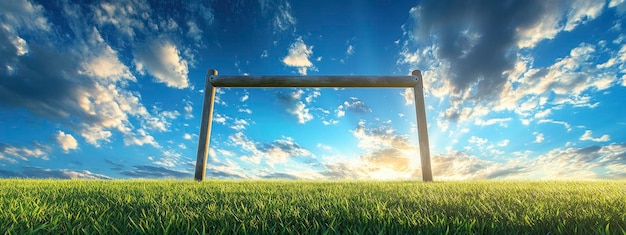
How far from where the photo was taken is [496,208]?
2.08 m

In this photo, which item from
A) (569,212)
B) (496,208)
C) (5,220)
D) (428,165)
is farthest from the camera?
(428,165)

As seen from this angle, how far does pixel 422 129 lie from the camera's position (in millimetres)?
6105

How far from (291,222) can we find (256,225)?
→ 0.18 metres

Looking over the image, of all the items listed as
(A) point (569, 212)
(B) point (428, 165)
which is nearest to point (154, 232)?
(A) point (569, 212)

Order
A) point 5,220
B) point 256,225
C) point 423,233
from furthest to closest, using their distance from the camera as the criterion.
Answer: point 5,220 → point 256,225 → point 423,233

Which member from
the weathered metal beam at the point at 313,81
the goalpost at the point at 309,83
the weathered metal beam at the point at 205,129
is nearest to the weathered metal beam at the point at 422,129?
the goalpost at the point at 309,83

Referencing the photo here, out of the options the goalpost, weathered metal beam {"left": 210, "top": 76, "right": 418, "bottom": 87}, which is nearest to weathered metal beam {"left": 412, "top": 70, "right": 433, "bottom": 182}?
the goalpost

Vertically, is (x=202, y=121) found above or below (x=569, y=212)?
above

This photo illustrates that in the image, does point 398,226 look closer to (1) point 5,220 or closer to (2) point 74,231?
(2) point 74,231

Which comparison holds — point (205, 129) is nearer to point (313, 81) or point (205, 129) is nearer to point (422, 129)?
point (313, 81)

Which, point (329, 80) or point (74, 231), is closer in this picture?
point (74, 231)

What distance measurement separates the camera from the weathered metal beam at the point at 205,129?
592 cm

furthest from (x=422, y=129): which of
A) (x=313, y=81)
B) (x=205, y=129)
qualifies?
(x=205, y=129)

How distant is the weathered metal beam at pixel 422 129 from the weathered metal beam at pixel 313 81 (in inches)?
9.4
